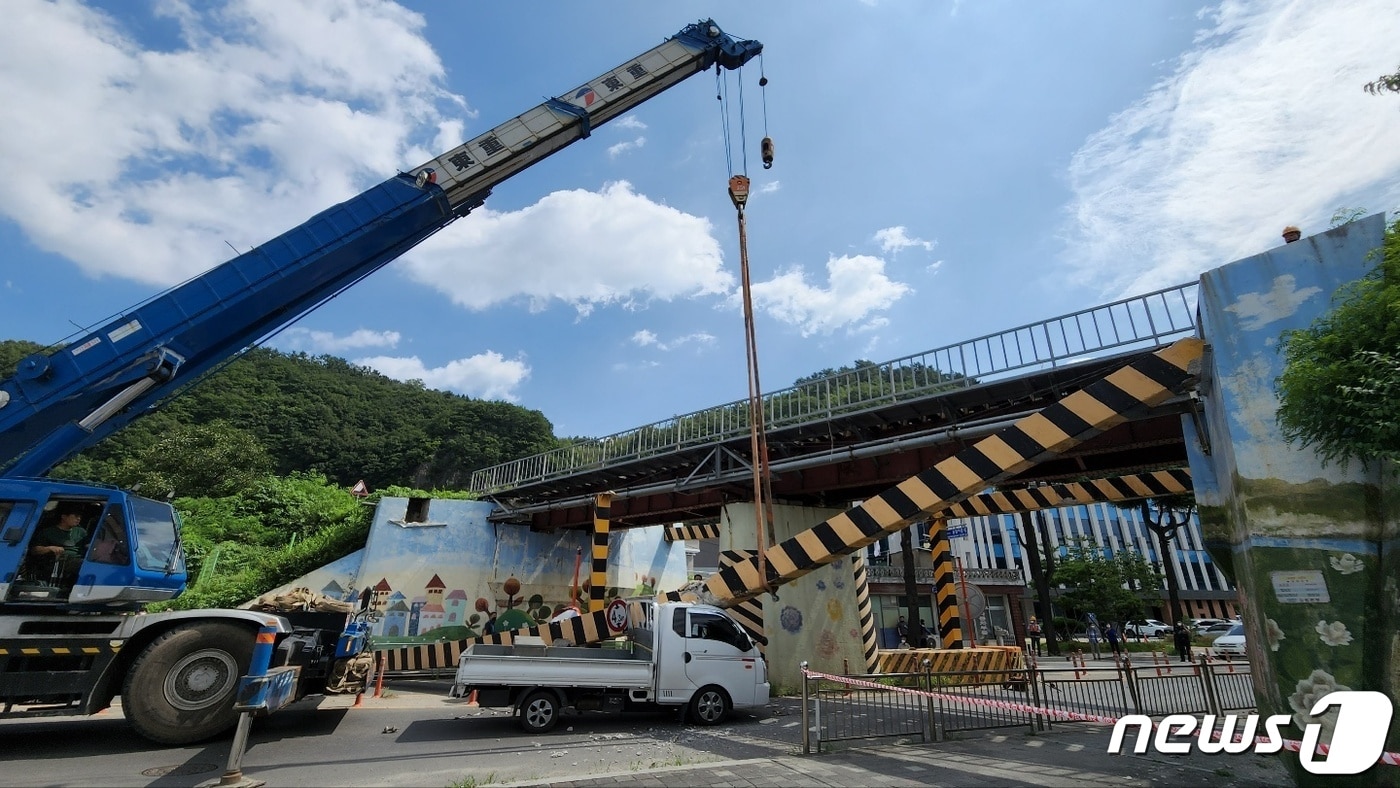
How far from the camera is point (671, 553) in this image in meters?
31.0

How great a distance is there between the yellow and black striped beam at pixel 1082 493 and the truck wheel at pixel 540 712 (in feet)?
31.7

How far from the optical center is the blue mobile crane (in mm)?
7773

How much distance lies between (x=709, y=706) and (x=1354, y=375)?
367 inches

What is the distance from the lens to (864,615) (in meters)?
18.1

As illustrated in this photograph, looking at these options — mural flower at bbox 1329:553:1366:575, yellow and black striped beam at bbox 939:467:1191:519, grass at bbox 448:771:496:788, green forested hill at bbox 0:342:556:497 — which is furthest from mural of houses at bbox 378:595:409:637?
green forested hill at bbox 0:342:556:497

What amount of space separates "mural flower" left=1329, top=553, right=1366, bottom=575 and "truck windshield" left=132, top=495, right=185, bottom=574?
14.0 metres

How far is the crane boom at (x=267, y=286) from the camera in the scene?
9898 millimetres

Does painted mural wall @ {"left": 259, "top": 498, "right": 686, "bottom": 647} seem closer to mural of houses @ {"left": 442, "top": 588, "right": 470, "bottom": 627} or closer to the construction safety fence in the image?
mural of houses @ {"left": 442, "top": 588, "right": 470, "bottom": 627}

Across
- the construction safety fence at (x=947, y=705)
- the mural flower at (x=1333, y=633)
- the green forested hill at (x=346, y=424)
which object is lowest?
the construction safety fence at (x=947, y=705)

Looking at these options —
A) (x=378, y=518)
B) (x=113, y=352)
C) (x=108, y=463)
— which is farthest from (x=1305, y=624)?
(x=108, y=463)

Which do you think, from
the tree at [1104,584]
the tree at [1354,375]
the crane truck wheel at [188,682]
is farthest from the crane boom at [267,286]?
the tree at [1104,584]

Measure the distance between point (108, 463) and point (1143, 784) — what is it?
58665mm

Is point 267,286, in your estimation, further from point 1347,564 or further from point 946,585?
point 946,585

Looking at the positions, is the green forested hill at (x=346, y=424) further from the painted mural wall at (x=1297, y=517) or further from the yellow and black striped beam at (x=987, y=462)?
the painted mural wall at (x=1297, y=517)
